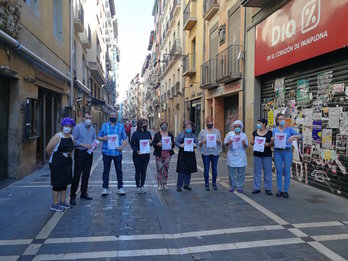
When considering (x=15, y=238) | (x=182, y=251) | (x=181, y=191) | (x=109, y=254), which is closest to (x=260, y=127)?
(x=181, y=191)

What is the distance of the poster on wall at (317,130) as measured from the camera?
7.40 m

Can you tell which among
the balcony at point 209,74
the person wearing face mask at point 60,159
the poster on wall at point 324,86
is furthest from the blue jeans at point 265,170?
the balcony at point 209,74

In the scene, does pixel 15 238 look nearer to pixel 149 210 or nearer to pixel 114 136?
pixel 149 210

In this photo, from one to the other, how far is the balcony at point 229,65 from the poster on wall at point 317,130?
200 inches

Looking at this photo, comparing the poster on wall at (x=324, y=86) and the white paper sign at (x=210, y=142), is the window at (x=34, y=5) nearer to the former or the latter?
the white paper sign at (x=210, y=142)

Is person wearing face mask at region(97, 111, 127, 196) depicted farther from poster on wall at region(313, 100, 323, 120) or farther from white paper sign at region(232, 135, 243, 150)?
poster on wall at region(313, 100, 323, 120)

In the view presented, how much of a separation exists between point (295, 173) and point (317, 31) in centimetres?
378

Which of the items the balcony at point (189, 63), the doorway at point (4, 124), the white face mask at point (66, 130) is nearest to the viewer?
the white face mask at point (66, 130)

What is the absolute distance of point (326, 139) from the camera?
7.14 meters

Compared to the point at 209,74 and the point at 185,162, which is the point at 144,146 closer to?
the point at 185,162

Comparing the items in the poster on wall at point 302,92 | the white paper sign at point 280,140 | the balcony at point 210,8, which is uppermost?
the balcony at point 210,8

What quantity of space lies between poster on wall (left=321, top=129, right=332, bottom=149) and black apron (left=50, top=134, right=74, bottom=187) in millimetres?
5636

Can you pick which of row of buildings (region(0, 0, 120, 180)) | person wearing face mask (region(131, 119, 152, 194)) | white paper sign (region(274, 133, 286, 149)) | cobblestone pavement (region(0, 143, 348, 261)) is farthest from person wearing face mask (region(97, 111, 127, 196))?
white paper sign (region(274, 133, 286, 149))

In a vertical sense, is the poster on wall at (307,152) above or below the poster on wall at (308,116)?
below
